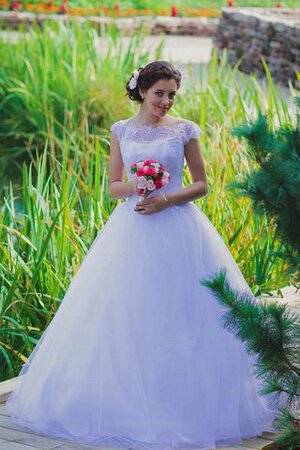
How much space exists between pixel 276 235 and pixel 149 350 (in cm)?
98

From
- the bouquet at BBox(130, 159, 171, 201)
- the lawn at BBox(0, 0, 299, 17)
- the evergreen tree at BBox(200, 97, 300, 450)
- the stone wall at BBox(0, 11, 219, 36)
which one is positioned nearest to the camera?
the evergreen tree at BBox(200, 97, 300, 450)

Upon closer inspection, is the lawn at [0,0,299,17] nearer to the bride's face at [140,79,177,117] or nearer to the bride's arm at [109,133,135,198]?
the bride's arm at [109,133,135,198]

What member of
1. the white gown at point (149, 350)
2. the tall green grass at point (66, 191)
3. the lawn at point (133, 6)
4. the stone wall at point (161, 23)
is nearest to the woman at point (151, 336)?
the white gown at point (149, 350)

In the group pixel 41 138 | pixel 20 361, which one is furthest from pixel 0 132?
pixel 20 361

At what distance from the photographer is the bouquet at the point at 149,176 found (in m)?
4.37

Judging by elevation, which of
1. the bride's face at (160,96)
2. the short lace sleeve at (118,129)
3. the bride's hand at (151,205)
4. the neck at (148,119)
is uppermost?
the bride's face at (160,96)

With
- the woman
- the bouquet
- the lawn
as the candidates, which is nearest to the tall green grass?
the bouquet

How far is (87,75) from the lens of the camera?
1106 centimetres

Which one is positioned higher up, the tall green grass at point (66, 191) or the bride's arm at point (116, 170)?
the bride's arm at point (116, 170)

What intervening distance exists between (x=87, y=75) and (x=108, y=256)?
266 inches

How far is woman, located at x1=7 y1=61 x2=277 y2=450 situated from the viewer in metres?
4.26

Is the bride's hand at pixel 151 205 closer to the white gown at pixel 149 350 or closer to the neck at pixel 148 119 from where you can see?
the white gown at pixel 149 350

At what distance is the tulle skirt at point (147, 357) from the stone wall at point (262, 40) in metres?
11.0

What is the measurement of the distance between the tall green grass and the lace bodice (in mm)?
506
